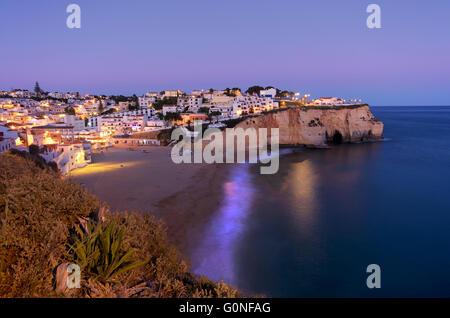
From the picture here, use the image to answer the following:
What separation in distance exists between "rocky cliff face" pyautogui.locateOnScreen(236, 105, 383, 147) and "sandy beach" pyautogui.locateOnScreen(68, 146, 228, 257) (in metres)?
18.2

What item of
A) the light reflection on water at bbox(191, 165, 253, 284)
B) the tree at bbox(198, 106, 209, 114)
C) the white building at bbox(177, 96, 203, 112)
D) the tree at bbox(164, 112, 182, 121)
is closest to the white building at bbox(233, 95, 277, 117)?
the tree at bbox(198, 106, 209, 114)

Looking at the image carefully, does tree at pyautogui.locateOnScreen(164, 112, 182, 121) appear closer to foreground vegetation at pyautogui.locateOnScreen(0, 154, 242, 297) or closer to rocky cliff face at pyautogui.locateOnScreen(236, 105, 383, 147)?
rocky cliff face at pyautogui.locateOnScreen(236, 105, 383, 147)

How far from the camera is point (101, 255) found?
442 cm

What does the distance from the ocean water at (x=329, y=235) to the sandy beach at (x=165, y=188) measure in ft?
2.80

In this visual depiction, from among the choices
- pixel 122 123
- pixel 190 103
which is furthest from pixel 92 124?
pixel 190 103

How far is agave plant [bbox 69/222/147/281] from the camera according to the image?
4109 mm

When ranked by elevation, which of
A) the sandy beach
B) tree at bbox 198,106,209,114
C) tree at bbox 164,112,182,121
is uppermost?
tree at bbox 198,106,209,114

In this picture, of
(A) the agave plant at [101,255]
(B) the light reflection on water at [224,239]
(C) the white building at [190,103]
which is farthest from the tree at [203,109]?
(A) the agave plant at [101,255]

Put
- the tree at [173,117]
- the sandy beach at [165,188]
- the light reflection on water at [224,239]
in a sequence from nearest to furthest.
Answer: the light reflection on water at [224,239] → the sandy beach at [165,188] → the tree at [173,117]

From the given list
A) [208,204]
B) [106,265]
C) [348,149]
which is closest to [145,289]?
[106,265]

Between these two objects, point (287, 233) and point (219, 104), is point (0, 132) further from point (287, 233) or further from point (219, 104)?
Answer: point (219, 104)

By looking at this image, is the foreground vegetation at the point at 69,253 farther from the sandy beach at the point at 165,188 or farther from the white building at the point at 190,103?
the white building at the point at 190,103

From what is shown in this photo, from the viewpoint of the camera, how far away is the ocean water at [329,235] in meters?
9.38

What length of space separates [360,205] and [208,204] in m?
9.44
